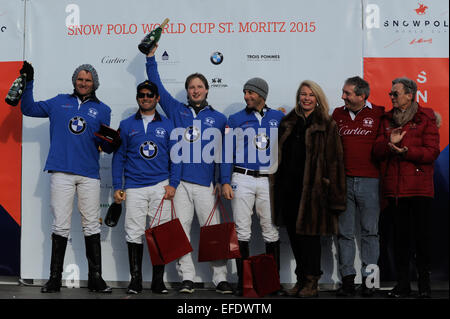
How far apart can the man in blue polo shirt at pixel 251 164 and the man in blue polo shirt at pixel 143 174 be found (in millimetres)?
525

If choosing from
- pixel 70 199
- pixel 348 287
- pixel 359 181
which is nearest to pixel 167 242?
pixel 70 199

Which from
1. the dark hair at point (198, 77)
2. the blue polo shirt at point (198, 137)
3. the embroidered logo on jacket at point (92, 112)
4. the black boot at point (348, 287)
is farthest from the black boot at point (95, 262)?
the black boot at point (348, 287)

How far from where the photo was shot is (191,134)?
5168 mm

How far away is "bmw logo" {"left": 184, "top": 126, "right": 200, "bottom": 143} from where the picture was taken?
5.16 meters

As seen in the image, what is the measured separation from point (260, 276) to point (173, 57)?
2363 millimetres

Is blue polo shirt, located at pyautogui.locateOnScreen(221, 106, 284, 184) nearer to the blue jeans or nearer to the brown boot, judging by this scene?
the blue jeans

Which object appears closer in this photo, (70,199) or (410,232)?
(410,232)

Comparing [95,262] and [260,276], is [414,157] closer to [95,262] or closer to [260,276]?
[260,276]

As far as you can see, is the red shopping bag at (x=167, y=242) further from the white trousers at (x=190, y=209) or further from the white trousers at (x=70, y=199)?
the white trousers at (x=70, y=199)

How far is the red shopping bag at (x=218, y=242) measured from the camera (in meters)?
4.88

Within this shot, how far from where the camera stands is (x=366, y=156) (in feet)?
16.2

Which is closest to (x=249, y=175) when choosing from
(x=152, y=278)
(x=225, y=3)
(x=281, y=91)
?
(x=281, y=91)

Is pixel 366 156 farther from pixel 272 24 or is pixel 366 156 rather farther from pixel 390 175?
pixel 272 24

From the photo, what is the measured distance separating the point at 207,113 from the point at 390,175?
69.6 inches
